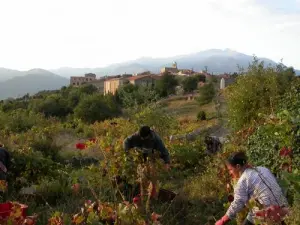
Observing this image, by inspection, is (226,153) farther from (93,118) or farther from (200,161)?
(93,118)

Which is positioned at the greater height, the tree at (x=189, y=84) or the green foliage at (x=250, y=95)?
the green foliage at (x=250, y=95)

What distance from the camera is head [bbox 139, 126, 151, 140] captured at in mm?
6559

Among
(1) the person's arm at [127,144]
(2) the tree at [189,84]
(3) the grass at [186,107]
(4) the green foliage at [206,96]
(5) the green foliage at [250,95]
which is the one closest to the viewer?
(1) the person's arm at [127,144]

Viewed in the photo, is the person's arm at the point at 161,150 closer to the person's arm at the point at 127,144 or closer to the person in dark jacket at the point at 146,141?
the person in dark jacket at the point at 146,141

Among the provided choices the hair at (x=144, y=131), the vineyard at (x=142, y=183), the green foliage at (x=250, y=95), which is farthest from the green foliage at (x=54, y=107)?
the hair at (x=144, y=131)

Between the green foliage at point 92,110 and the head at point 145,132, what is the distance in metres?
33.8

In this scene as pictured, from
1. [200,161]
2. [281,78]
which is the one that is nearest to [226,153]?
[200,161]

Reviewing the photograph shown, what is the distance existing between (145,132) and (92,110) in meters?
34.8

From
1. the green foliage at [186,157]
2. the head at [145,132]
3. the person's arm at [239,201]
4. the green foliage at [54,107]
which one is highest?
the head at [145,132]

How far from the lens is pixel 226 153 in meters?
7.90

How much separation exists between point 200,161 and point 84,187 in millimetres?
3994

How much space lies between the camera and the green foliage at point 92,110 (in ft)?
134

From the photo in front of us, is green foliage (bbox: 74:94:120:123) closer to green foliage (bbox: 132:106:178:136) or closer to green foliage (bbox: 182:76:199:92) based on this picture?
green foliage (bbox: 132:106:178:136)

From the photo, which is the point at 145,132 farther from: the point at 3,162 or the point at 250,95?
the point at 250,95
